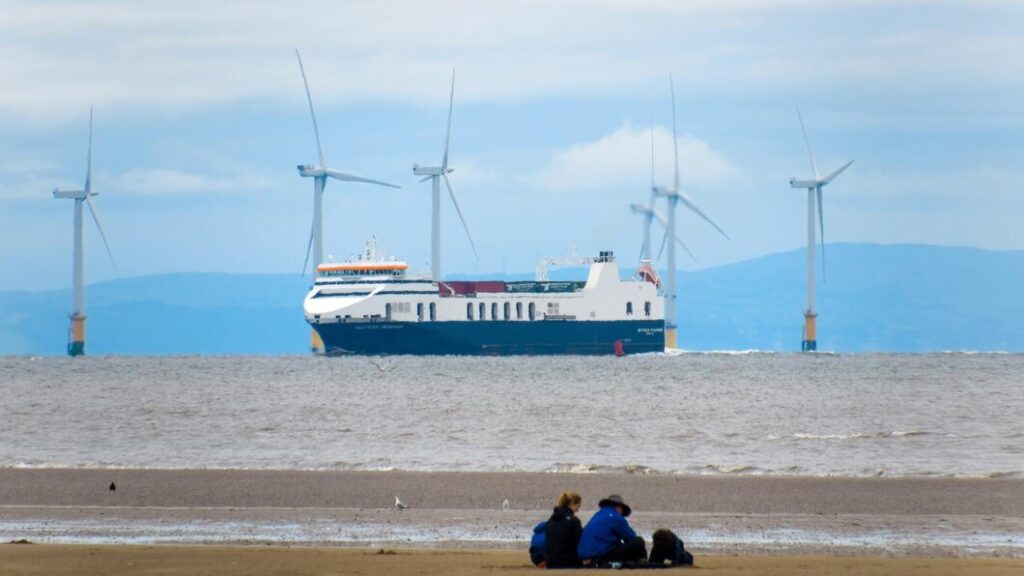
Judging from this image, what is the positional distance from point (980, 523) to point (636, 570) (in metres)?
7.89

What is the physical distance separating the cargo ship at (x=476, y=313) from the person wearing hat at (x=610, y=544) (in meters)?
119

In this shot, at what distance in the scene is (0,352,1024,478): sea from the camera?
35688mm

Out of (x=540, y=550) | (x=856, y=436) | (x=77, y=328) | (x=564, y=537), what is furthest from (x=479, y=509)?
(x=77, y=328)

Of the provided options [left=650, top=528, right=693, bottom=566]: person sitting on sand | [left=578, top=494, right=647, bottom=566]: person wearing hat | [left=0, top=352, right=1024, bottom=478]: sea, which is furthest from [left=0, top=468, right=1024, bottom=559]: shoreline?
[left=0, top=352, right=1024, bottom=478]: sea

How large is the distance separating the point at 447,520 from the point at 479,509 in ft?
6.11

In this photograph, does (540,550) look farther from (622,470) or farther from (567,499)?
(622,470)

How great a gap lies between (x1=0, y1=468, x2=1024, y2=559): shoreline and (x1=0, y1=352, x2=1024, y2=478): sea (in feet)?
10.2

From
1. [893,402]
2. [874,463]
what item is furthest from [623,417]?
[874,463]

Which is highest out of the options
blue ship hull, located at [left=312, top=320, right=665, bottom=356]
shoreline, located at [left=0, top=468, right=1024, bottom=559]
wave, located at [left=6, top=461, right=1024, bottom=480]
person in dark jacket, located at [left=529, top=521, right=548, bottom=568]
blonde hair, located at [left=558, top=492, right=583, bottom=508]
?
blue ship hull, located at [left=312, top=320, right=665, bottom=356]

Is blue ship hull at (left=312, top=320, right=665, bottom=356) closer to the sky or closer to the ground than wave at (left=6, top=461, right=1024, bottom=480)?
closer to the sky

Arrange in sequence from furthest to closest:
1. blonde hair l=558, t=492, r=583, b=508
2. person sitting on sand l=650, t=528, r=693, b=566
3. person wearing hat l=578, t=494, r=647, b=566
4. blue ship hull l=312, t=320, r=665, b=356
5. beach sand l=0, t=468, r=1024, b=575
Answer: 1. blue ship hull l=312, t=320, r=665, b=356
2. beach sand l=0, t=468, r=1024, b=575
3. blonde hair l=558, t=492, r=583, b=508
4. person sitting on sand l=650, t=528, r=693, b=566
5. person wearing hat l=578, t=494, r=647, b=566

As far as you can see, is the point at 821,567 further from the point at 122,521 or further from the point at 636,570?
the point at 122,521

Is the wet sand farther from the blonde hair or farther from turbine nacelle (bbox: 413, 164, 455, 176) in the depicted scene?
turbine nacelle (bbox: 413, 164, 455, 176)

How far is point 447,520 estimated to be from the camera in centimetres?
2306
